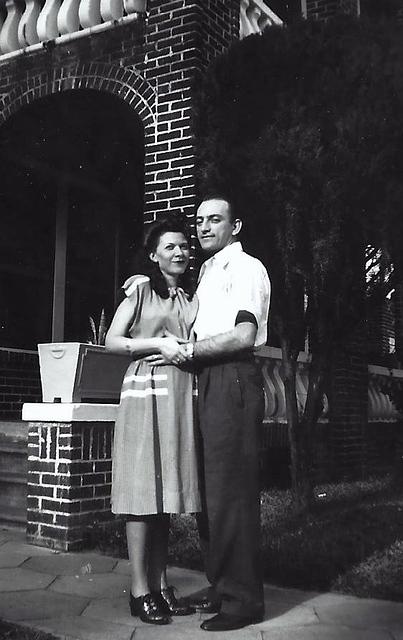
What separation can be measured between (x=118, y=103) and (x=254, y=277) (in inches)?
165

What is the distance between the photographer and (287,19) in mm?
10422

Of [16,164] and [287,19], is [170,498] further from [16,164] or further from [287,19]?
[287,19]

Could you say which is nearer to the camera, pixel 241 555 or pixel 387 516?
pixel 241 555

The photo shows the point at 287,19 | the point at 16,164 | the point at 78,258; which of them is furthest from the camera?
the point at 287,19

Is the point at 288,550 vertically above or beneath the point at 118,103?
beneath

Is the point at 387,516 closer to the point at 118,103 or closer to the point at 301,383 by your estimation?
the point at 301,383

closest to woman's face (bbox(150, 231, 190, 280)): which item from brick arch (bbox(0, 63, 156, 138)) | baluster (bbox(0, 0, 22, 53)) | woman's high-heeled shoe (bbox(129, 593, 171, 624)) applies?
woman's high-heeled shoe (bbox(129, 593, 171, 624))

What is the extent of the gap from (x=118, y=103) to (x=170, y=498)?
4666 millimetres

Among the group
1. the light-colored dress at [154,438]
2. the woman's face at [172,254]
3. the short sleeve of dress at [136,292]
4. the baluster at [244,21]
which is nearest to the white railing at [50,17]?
the baluster at [244,21]

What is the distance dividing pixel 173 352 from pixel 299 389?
197 inches

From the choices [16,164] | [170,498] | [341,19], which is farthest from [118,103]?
[170,498]

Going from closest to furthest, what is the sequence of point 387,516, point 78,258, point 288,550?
point 288,550, point 387,516, point 78,258

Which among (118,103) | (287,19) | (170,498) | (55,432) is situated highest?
(287,19)

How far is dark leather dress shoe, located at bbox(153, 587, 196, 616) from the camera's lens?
11.1ft
